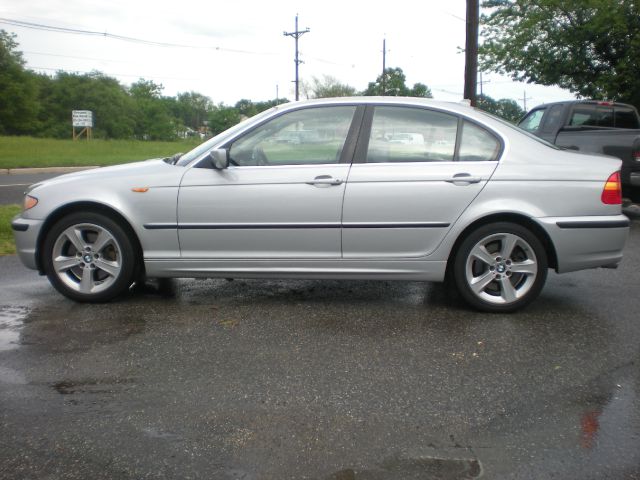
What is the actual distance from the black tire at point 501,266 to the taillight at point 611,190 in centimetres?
58

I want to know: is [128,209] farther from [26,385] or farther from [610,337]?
[610,337]

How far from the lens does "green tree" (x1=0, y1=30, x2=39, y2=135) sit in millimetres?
66438

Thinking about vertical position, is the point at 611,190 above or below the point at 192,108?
below

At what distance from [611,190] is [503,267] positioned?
37.9 inches

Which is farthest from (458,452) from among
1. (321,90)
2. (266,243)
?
(321,90)

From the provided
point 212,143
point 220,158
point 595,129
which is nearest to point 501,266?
point 220,158

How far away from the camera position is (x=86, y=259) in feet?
16.1

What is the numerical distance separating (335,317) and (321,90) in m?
61.3

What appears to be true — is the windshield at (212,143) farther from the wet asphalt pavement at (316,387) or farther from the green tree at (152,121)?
the green tree at (152,121)

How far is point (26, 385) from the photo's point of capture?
3.40 meters

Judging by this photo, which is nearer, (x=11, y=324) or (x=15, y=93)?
(x=11, y=324)

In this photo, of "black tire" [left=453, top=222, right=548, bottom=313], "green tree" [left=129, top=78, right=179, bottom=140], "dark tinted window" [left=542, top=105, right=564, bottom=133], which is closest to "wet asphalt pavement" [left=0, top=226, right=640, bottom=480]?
"black tire" [left=453, top=222, right=548, bottom=313]

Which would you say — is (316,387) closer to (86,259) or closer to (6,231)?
(86,259)

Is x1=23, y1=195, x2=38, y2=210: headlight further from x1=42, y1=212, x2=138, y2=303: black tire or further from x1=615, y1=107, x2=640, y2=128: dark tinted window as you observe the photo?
x1=615, y1=107, x2=640, y2=128: dark tinted window
